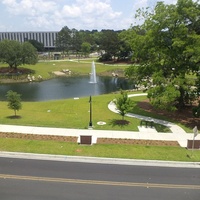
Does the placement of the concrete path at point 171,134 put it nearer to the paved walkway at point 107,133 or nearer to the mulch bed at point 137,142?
the paved walkway at point 107,133

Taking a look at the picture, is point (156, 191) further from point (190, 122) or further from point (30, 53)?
point (30, 53)

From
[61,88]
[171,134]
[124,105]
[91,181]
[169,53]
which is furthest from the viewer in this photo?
[61,88]

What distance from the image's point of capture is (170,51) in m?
26.2

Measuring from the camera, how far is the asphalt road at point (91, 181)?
12469 mm

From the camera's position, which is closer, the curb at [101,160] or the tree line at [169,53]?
the curb at [101,160]

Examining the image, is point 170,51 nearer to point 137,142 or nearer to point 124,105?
point 124,105

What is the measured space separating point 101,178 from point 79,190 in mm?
1665

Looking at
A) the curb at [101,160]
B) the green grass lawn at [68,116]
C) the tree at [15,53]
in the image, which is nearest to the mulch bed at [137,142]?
the green grass lawn at [68,116]

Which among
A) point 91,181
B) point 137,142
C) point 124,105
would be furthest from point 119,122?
point 91,181

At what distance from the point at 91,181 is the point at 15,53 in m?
60.7

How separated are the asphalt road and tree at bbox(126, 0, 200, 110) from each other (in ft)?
31.9

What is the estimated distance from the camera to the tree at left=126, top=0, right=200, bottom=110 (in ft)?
78.8

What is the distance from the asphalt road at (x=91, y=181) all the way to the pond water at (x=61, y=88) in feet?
101

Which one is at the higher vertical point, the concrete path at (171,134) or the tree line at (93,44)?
the tree line at (93,44)
